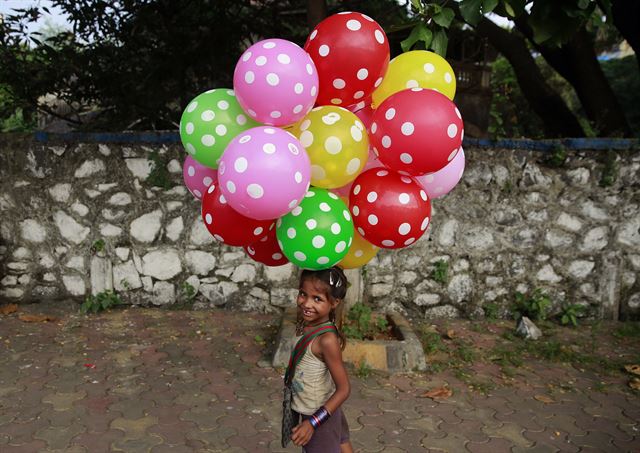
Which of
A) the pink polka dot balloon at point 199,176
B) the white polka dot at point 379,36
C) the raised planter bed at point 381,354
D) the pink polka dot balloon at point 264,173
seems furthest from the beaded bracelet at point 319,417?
the raised planter bed at point 381,354

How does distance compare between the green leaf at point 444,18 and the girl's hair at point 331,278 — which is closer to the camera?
the girl's hair at point 331,278

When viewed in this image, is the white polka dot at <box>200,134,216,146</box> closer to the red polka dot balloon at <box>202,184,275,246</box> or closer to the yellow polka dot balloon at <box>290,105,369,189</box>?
the red polka dot balloon at <box>202,184,275,246</box>

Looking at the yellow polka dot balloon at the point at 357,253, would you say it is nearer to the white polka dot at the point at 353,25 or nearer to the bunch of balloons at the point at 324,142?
the bunch of balloons at the point at 324,142

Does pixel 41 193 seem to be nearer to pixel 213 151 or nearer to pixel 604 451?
pixel 213 151

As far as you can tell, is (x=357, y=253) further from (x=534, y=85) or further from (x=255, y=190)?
(x=534, y=85)

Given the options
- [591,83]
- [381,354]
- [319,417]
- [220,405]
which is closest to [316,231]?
[319,417]

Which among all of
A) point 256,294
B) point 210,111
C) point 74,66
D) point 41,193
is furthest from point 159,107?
point 210,111

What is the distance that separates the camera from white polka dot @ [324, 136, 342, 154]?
196 centimetres

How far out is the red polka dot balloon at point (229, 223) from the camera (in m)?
2.05

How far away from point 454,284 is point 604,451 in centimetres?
224

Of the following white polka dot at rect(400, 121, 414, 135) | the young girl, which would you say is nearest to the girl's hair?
the young girl

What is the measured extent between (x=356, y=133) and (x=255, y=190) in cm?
48

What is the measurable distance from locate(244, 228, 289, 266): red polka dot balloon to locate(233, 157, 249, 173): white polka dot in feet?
1.61

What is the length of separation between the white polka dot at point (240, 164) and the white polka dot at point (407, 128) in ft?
1.86
